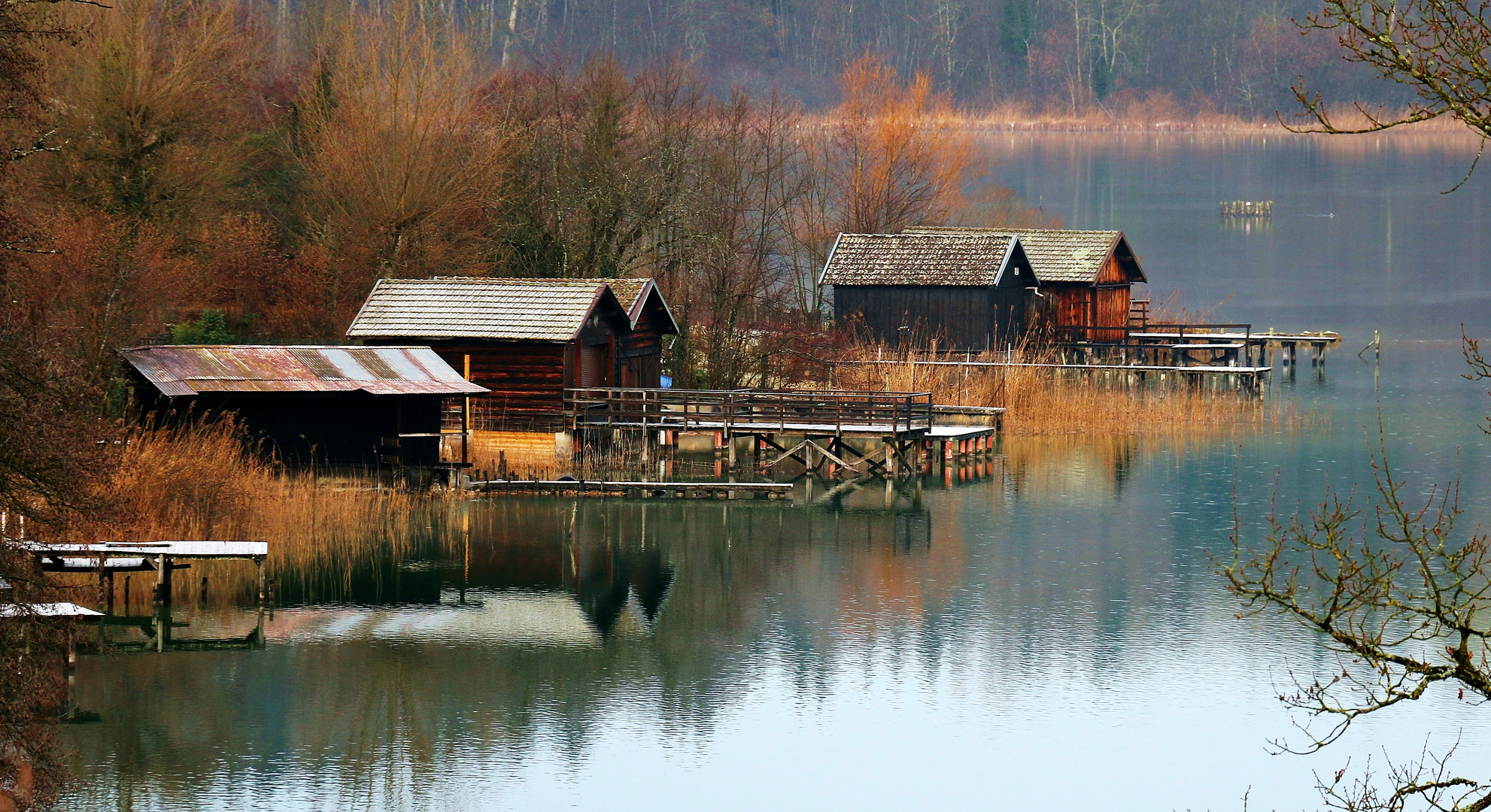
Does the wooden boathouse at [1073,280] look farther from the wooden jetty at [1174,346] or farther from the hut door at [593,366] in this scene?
the hut door at [593,366]

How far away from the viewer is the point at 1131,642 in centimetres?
2611

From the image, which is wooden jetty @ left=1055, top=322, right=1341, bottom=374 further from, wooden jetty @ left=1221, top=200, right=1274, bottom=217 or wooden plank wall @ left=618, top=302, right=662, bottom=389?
wooden jetty @ left=1221, top=200, right=1274, bottom=217

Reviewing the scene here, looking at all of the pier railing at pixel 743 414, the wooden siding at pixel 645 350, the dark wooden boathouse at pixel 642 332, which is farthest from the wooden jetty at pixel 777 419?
the dark wooden boathouse at pixel 642 332

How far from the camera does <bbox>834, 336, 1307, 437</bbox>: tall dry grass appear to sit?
4950cm

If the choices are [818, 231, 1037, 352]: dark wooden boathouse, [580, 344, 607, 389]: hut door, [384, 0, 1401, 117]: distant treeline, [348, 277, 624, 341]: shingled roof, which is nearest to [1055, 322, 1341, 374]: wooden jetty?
[818, 231, 1037, 352]: dark wooden boathouse

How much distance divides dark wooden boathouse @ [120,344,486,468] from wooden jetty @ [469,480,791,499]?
1657mm

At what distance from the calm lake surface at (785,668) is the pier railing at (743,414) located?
6.71 feet

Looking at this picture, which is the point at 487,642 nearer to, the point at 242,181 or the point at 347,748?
the point at 347,748

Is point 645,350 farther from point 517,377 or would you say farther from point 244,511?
point 244,511

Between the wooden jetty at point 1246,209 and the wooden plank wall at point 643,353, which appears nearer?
the wooden plank wall at point 643,353

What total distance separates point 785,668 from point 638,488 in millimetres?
13720

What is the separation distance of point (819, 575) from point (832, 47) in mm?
159994

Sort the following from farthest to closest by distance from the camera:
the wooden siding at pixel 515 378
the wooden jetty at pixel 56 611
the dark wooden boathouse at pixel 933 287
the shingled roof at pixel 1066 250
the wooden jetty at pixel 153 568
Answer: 1. the shingled roof at pixel 1066 250
2. the dark wooden boathouse at pixel 933 287
3. the wooden siding at pixel 515 378
4. the wooden jetty at pixel 153 568
5. the wooden jetty at pixel 56 611

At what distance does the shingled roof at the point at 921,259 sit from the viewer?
2217 inches
